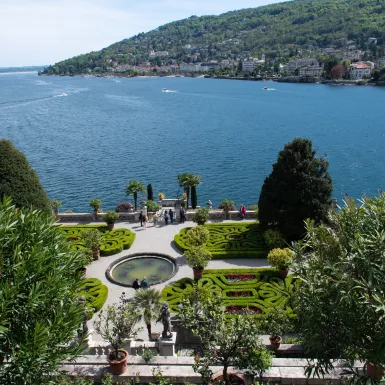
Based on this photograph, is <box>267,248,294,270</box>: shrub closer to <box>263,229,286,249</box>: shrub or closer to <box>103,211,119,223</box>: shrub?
<box>263,229,286,249</box>: shrub

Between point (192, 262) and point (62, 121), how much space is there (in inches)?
3631

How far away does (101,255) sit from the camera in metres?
26.3

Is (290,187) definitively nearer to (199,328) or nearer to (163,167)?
(199,328)

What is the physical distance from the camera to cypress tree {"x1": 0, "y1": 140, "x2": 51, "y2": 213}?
80.3ft

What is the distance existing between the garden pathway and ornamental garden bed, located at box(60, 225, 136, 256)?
1.24 feet

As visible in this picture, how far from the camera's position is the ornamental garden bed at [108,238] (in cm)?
2635

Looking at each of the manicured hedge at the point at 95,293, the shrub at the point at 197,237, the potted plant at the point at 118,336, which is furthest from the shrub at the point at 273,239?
the potted plant at the point at 118,336

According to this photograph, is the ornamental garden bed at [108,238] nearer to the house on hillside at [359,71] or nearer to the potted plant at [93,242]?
the potted plant at [93,242]

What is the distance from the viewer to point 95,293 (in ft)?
69.1

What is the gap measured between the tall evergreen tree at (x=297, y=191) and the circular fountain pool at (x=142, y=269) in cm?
745

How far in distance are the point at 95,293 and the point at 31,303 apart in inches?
483

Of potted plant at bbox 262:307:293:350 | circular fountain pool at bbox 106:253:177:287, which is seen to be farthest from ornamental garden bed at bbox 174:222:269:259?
potted plant at bbox 262:307:293:350

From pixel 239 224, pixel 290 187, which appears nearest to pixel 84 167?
pixel 239 224

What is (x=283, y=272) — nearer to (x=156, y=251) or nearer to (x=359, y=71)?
(x=156, y=251)
